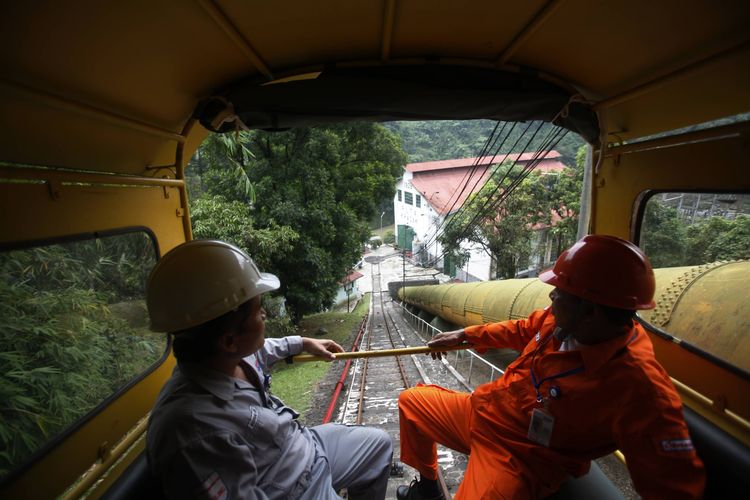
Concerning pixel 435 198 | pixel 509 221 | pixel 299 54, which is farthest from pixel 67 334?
pixel 435 198

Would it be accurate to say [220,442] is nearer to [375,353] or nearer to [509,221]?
[375,353]

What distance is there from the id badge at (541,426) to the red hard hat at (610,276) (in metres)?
0.79

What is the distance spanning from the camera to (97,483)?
2.09 metres

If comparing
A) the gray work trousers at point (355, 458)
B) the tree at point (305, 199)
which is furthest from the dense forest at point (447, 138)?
the gray work trousers at point (355, 458)

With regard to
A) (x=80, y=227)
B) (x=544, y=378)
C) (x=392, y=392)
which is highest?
(x=80, y=227)

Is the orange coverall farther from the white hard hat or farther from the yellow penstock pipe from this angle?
the white hard hat

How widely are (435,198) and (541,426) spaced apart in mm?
26277

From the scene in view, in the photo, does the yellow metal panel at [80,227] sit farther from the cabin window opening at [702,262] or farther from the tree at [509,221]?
the tree at [509,221]

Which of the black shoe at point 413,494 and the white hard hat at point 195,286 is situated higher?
the white hard hat at point 195,286

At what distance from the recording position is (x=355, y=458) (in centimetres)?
242

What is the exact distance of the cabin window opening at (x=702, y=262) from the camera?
7.48 feet

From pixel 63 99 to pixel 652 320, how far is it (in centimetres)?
459

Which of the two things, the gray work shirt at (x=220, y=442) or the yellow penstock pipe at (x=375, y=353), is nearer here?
the gray work shirt at (x=220, y=442)

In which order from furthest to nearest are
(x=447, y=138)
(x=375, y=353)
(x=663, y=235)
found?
(x=447, y=138)
(x=663, y=235)
(x=375, y=353)
